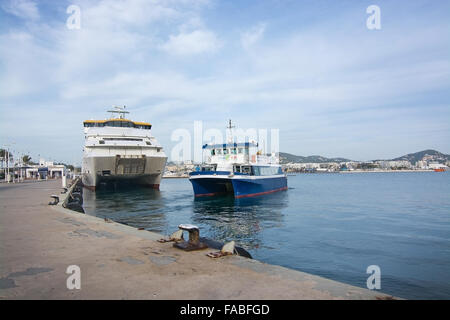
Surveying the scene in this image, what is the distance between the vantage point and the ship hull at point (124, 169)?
33.1 metres

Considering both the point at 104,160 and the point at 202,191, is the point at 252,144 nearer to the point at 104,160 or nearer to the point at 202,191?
the point at 202,191

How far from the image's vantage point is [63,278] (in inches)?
190

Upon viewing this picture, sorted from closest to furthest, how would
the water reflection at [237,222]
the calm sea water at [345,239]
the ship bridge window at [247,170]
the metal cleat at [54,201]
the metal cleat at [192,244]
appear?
1. the metal cleat at [192,244]
2. the calm sea water at [345,239]
3. the water reflection at [237,222]
4. the metal cleat at [54,201]
5. the ship bridge window at [247,170]

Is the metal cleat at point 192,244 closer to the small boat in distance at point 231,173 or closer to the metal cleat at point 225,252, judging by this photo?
the metal cleat at point 225,252

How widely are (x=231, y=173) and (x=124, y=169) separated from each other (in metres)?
14.6

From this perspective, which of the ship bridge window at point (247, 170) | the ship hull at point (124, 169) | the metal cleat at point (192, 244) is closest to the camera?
the metal cleat at point (192, 244)

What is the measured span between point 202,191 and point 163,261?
986 inches

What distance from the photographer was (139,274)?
5.01 m

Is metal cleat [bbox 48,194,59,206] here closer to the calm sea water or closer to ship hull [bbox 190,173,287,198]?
the calm sea water

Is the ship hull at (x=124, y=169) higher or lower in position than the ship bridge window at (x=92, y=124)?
lower

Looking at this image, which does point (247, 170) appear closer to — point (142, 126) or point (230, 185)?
point (230, 185)

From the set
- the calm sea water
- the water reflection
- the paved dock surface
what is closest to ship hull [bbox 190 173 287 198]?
the water reflection

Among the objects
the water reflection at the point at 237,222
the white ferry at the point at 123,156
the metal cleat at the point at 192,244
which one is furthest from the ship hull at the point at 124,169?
the metal cleat at the point at 192,244
